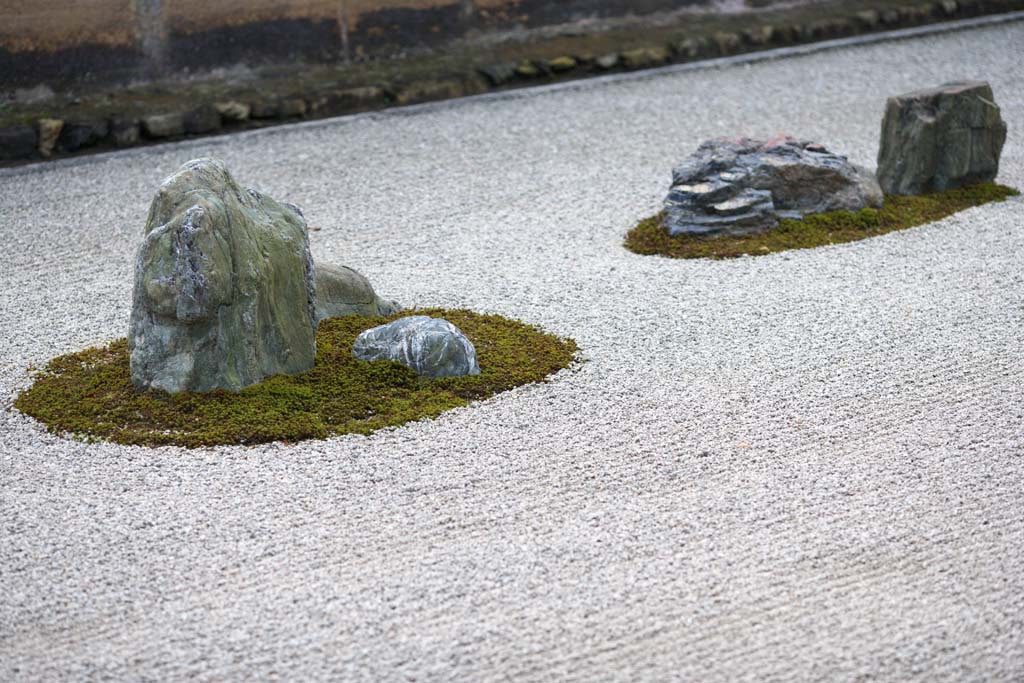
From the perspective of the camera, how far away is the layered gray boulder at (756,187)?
868 cm

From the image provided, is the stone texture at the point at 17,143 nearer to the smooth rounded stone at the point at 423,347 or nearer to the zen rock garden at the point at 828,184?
the zen rock garden at the point at 828,184

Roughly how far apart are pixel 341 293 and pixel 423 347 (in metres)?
1.00

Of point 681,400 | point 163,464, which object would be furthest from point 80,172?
point 681,400

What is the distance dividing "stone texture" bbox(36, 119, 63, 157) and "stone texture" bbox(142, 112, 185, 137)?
756 millimetres

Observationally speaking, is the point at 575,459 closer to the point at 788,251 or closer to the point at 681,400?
the point at 681,400

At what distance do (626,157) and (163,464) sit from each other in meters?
6.24

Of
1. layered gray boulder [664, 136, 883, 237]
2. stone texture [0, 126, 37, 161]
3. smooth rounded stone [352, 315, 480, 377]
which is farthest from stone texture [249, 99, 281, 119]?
smooth rounded stone [352, 315, 480, 377]

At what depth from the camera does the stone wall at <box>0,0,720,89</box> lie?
11.0 metres

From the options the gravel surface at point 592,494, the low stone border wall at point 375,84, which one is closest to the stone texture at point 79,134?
the low stone border wall at point 375,84

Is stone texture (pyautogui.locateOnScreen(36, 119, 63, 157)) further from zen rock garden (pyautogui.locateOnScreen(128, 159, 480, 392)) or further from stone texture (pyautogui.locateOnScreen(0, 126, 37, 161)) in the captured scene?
zen rock garden (pyautogui.locateOnScreen(128, 159, 480, 392))

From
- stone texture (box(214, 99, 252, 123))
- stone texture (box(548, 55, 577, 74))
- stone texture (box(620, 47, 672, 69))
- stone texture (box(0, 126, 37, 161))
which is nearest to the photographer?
stone texture (box(0, 126, 37, 161))

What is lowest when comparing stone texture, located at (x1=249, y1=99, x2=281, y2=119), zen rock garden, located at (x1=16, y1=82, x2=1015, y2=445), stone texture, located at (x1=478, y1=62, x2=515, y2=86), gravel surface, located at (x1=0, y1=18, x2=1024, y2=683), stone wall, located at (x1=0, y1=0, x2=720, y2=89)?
gravel surface, located at (x1=0, y1=18, x2=1024, y2=683)

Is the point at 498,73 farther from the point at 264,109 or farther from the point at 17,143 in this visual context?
the point at 17,143

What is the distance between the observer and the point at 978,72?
1317cm
